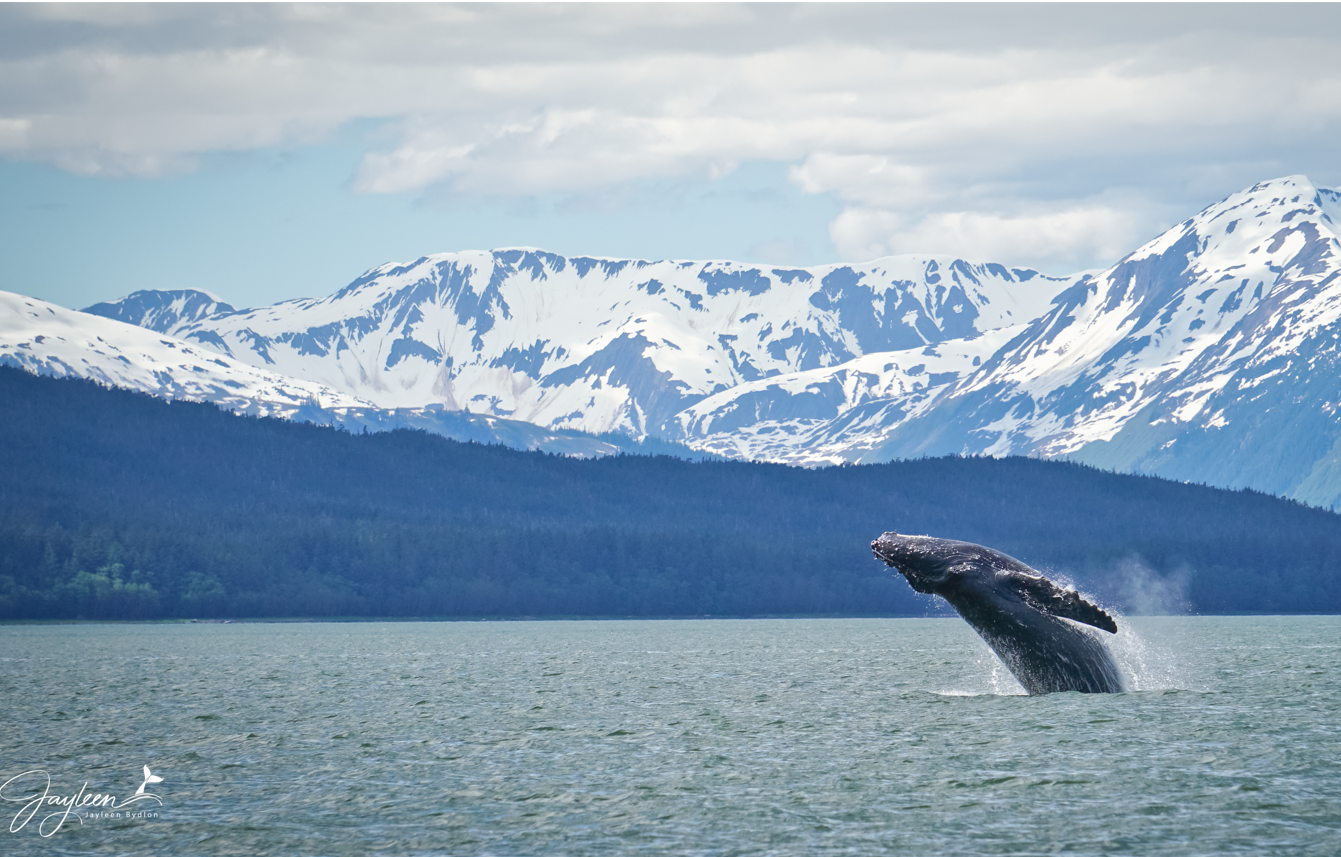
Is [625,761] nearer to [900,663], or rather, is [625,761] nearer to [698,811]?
[698,811]

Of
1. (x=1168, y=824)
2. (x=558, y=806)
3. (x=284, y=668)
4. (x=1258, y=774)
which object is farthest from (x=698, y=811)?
(x=284, y=668)

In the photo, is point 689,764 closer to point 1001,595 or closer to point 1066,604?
point 1001,595

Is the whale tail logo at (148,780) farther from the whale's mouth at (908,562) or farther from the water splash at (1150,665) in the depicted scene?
the water splash at (1150,665)

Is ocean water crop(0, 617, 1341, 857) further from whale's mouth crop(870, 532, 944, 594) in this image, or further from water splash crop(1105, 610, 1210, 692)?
whale's mouth crop(870, 532, 944, 594)

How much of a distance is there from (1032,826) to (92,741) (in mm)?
36168

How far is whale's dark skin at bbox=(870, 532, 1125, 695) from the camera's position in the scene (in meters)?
42.6

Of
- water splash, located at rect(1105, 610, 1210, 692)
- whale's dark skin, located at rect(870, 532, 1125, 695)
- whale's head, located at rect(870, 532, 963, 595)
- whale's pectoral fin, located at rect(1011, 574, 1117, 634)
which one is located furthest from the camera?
water splash, located at rect(1105, 610, 1210, 692)

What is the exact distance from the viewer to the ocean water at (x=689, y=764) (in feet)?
119

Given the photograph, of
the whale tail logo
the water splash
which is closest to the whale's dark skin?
the water splash

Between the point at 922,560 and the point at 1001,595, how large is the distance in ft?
8.25
